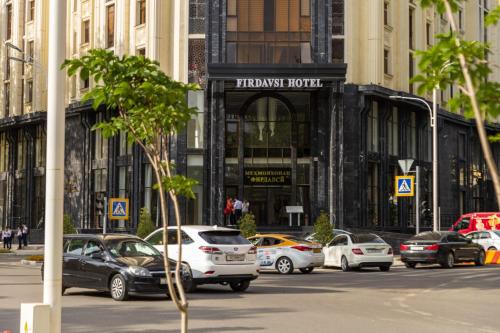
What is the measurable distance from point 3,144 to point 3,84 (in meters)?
4.34

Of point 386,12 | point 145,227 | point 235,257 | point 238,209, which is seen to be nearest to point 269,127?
point 238,209

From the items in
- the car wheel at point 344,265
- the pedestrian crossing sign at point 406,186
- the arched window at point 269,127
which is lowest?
the car wheel at point 344,265

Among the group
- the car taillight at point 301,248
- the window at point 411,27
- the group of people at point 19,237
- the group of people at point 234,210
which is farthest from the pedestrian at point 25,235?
the car taillight at point 301,248

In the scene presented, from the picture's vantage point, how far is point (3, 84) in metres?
63.6

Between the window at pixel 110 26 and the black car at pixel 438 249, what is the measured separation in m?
25.8

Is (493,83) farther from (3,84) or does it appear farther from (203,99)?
(3,84)

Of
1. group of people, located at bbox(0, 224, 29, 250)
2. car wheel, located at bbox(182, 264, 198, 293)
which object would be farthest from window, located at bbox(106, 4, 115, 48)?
car wheel, located at bbox(182, 264, 198, 293)

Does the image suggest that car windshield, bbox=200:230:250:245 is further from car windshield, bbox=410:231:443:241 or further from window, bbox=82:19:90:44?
window, bbox=82:19:90:44

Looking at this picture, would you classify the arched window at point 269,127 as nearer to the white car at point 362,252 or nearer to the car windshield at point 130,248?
the white car at point 362,252

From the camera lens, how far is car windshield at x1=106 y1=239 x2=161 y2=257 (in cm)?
1919

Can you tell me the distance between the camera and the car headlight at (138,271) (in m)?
18.2

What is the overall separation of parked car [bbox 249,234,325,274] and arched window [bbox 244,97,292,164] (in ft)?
61.8

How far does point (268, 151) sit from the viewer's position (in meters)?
48.0

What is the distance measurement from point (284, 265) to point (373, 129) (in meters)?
22.1
